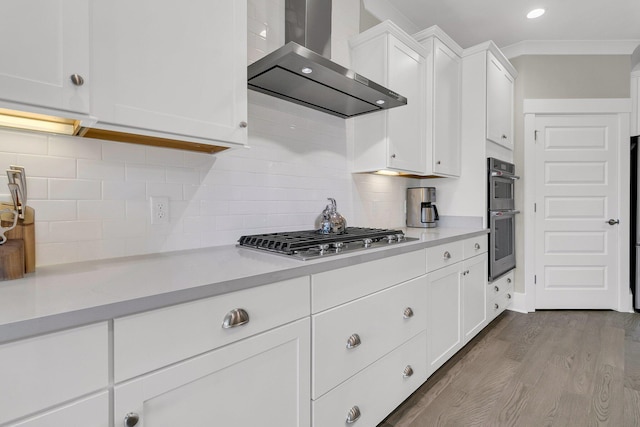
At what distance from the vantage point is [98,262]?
119cm

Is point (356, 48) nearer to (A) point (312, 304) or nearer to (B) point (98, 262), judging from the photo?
(A) point (312, 304)

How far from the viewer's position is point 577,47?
336 cm

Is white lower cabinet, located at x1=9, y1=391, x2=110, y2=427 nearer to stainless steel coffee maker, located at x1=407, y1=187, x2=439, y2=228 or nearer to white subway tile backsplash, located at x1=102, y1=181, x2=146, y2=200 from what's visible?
white subway tile backsplash, located at x1=102, y1=181, x2=146, y2=200

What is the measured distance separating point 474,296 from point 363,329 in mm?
1463

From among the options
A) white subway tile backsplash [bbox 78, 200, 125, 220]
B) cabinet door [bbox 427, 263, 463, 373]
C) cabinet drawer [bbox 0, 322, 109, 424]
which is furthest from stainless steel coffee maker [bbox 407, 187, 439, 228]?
cabinet drawer [bbox 0, 322, 109, 424]

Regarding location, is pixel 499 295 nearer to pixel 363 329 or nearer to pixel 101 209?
pixel 363 329

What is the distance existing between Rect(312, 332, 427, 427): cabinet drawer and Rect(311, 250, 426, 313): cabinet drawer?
361 mm

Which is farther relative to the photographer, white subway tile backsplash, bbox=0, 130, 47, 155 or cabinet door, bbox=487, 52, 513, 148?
cabinet door, bbox=487, 52, 513, 148

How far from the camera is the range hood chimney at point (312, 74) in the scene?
57.7 inches

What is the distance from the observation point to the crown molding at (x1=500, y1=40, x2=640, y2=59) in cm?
332

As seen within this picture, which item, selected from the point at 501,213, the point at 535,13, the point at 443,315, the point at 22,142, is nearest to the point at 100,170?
the point at 22,142

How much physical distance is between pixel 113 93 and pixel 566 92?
13.5ft

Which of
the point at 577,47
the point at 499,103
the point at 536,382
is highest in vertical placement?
the point at 577,47

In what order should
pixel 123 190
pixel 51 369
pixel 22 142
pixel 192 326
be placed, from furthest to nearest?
pixel 123 190, pixel 22 142, pixel 192 326, pixel 51 369
